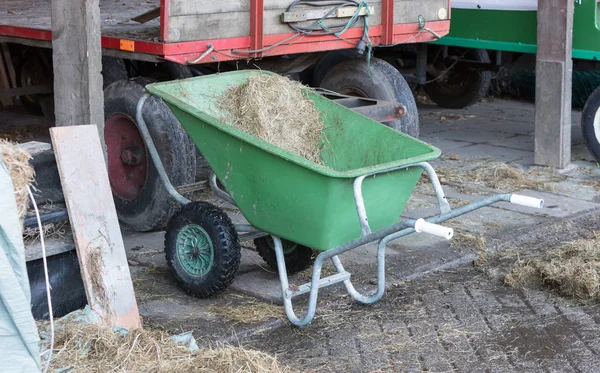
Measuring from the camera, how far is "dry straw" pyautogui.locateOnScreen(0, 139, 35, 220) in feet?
12.0

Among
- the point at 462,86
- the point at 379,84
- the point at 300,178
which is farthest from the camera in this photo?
the point at 462,86

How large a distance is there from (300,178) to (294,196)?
12 centimetres

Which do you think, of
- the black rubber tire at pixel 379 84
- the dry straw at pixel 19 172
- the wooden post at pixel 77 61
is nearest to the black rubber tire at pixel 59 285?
the dry straw at pixel 19 172

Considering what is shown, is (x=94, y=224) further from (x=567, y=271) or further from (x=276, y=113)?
(x=567, y=271)

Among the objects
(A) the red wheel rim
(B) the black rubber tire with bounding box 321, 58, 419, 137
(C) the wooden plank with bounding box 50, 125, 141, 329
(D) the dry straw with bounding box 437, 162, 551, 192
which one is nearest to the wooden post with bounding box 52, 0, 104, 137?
(C) the wooden plank with bounding box 50, 125, 141, 329

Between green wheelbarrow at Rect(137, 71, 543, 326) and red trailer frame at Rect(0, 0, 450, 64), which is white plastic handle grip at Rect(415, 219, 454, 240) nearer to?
green wheelbarrow at Rect(137, 71, 543, 326)

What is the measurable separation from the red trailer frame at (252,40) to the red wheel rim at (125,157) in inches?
20.6

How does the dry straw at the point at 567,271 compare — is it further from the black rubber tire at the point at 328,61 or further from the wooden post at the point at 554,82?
the black rubber tire at the point at 328,61

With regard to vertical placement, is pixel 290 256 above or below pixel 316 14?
below

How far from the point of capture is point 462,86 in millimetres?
10586

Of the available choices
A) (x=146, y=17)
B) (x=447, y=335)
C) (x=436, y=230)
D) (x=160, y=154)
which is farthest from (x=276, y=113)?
(x=146, y=17)

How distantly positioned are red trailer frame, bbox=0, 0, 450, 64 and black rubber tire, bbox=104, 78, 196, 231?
314mm

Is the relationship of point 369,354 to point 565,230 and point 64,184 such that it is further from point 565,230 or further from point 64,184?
point 565,230

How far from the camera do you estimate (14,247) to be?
339cm
